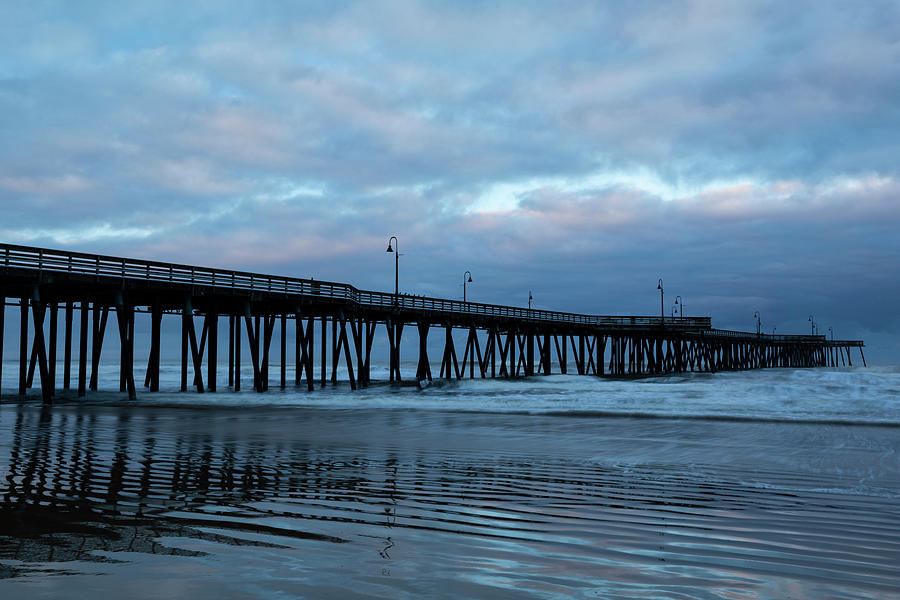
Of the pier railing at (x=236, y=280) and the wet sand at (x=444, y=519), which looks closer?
the wet sand at (x=444, y=519)

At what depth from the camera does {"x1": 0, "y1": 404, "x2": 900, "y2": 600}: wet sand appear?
157 inches

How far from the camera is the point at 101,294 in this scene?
26.4 m

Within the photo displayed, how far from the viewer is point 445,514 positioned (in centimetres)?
599

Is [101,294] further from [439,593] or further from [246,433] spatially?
[439,593]

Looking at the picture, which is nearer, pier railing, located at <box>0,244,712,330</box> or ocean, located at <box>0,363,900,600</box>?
ocean, located at <box>0,363,900,600</box>

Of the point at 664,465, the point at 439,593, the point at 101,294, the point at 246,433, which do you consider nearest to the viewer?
the point at 439,593

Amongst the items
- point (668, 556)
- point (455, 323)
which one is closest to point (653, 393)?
point (455, 323)

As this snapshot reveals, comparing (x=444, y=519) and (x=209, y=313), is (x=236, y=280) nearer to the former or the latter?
(x=209, y=313)

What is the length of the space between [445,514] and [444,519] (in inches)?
8.2

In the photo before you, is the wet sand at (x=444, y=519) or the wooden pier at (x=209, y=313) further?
the wooden pier at (x=209, y=313)

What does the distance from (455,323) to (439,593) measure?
4294cm

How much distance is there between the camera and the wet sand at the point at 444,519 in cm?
400

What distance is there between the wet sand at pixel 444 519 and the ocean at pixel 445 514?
0.02 m

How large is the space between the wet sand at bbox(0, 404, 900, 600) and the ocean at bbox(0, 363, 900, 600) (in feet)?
0.08
